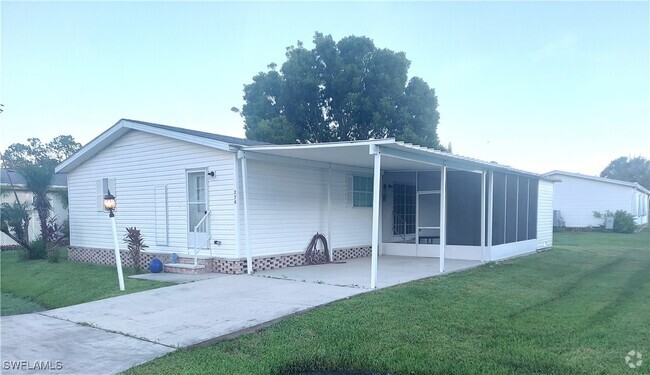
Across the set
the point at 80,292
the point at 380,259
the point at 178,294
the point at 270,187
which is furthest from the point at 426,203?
the point at 80,292

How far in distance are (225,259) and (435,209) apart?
6.65 metres

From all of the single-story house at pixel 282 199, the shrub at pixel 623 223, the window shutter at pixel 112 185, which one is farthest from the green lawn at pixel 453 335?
the shrub at pixel 623 223

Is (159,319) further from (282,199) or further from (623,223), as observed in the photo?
(623,223)

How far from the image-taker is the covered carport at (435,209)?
9.59 meters

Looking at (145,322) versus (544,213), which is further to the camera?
(544,213)

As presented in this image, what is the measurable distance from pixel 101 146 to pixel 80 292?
5225mm

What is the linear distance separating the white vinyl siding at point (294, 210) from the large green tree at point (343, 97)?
11619 mm

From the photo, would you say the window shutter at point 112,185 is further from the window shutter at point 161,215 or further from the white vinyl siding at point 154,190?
the window shutter at point 161,215

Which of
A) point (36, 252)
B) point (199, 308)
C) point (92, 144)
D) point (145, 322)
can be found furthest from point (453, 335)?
point (36, 252)

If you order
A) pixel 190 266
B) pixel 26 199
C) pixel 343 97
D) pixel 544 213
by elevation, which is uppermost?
pixel 343 97

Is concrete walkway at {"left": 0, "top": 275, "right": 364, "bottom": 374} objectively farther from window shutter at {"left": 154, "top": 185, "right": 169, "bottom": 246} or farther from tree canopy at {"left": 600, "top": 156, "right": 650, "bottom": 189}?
tree canopy at {"left": 600, "top": 156, "right": 650, "bottom": 189}

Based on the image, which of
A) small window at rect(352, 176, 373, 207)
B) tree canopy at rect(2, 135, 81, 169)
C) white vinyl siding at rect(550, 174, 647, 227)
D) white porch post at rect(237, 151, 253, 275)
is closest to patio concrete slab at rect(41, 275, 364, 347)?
white porch post at rect(237, 151, 253, 275)

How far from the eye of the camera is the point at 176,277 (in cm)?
954

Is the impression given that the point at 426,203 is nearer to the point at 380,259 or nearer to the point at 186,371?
the point at 380,259
